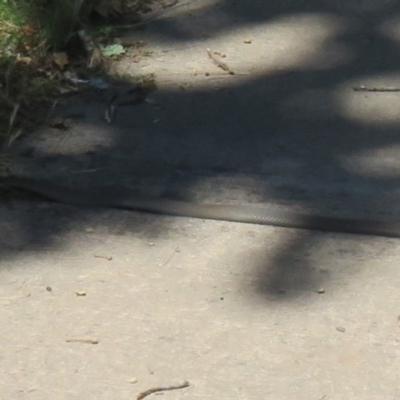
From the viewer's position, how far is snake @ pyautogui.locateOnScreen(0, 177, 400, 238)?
3381mm

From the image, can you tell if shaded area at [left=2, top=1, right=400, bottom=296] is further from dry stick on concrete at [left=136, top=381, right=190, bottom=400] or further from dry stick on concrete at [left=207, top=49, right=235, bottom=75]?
dry stick on concrete at [left=136, top=381, right=190, bottom=400]

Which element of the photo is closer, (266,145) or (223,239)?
(223,239)

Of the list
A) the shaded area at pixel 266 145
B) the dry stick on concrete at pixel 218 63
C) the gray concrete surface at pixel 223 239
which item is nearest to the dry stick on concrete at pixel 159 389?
the gray concrete surface at pixel 223 239

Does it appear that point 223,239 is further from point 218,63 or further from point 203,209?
point 218,63

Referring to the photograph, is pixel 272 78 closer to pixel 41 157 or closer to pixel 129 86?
pixel 129 86

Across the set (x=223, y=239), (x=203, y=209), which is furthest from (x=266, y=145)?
(x=223, y=239)

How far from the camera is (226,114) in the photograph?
4.28 metres

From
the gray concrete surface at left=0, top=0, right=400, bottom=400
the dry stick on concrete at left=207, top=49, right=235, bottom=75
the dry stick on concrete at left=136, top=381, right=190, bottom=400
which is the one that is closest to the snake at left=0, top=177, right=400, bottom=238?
the gray concrete surface at left=0, top=0, right=400, bottom=400

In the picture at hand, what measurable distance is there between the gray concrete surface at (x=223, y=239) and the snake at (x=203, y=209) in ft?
0.15

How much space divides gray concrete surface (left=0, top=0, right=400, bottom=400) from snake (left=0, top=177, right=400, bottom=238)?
5 centimetres

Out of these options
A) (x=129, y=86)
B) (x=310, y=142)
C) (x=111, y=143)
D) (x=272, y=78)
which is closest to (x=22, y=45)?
(x=129, y=86)

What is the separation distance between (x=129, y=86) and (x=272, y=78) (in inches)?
27.4

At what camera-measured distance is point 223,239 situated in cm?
332

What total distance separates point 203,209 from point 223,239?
206 millimetres
